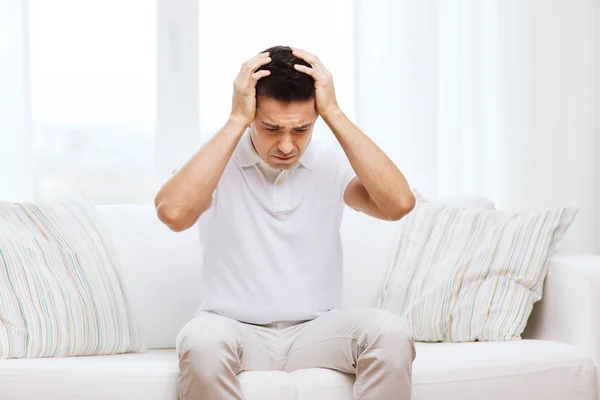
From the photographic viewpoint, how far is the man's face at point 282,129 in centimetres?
191

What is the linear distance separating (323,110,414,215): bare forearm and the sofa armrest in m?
0.57

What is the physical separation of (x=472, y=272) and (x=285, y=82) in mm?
839

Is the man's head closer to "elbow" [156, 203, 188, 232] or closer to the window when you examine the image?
"elbow" [156, 203, 188, 232]

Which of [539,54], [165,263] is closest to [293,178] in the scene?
[165,263]

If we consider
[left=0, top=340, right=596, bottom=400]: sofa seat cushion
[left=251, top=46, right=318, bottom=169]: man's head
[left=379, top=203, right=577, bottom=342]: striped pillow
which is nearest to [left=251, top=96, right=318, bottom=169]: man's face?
[left=251, top=46, right=318, bottom=169]: man's head

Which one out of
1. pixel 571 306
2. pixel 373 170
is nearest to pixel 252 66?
pixel 373 170

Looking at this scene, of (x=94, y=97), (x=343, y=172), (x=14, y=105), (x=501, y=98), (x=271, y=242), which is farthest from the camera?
(x=501, y=98)

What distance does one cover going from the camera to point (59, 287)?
2.11 m

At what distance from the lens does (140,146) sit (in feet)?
10.5

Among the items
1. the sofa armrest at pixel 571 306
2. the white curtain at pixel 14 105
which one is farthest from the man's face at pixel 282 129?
the white curtain at pixel 14 105

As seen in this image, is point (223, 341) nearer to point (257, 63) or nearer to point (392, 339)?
point (392, 339)

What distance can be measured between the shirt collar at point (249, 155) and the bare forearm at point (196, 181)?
0.15 meters

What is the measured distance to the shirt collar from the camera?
2076 millimetres

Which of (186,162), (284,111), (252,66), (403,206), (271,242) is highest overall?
(252,66)
